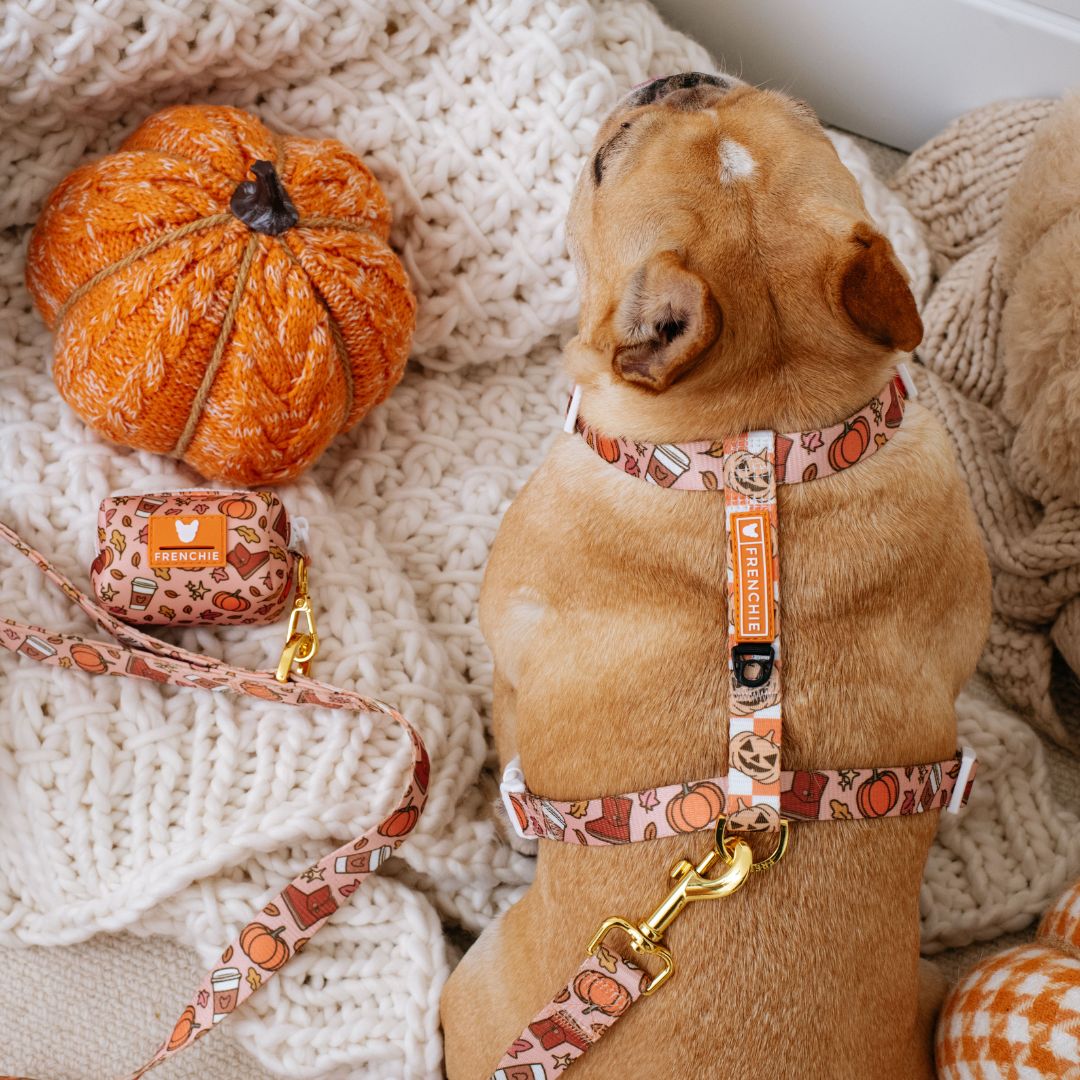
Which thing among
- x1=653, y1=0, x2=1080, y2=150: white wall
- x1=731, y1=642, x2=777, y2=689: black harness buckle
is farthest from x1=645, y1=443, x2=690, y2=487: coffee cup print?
x1=653, y1=0, x2=1080, y2=150: white wall

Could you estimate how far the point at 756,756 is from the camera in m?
0.99

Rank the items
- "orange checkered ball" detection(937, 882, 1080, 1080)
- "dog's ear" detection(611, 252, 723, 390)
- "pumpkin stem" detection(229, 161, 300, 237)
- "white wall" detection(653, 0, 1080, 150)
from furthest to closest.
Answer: "white wall" detection(653, 0, 1080, 150) → "pumpkin stem" detection(229, 161, 300, 237) → "orange checkered ball" detection(937, 882, 1080, 1080) → "dog's ear" detection(611, 252, 723, 390)

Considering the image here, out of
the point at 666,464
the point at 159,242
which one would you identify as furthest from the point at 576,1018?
the point at 159,242

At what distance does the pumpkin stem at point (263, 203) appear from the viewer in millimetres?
1233

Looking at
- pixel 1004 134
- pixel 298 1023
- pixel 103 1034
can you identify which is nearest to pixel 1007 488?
pixel 1004 134

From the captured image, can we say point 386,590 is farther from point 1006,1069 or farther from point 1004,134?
point 1004,134

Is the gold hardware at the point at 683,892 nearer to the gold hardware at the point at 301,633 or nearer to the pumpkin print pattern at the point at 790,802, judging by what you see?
the pumpkin print pattern at the point at 790,802

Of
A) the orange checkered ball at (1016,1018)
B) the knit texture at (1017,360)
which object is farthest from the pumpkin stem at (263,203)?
the orange checkered ball at (1016,1018)

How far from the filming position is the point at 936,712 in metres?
1.09

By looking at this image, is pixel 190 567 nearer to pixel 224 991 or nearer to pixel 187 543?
pixel 187 543

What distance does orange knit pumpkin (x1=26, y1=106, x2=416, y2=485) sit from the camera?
1.25m

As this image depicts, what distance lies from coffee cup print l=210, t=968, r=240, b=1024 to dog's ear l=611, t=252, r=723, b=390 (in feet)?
2.61

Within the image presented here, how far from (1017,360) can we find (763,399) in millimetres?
624

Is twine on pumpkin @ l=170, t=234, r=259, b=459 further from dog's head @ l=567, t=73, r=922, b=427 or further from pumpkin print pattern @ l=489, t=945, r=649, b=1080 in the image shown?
pumpkin print pattern @ l=489, t=945, r=649, b=1080
